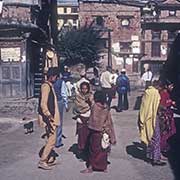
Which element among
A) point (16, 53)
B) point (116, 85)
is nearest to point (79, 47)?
point (16, 53)

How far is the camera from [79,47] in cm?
3766

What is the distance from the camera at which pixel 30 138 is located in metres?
12.6

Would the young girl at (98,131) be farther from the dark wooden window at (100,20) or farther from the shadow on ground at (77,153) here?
the dark wooden window at (100,20)

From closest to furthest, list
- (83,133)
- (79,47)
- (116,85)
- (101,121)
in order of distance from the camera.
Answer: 1. (101,121)
2. (83,133)
3. (116,85)
4. (79,47)

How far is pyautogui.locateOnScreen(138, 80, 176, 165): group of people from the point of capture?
929 cm

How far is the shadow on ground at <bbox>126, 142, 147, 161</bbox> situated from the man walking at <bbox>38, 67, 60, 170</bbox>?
6.95 ft

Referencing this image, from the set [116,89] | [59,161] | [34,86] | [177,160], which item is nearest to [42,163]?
[59,161]

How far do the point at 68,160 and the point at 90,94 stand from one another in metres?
1.42

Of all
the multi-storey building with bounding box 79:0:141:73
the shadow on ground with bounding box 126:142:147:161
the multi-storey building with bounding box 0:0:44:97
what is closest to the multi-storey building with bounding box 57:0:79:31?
the multi-storey building with bounding box 79:0:141:73

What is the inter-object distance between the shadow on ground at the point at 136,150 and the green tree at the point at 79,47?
26.4 m

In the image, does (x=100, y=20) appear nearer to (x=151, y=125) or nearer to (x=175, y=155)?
(x=175, y=155)

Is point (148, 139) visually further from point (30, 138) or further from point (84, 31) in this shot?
point (84, 31)

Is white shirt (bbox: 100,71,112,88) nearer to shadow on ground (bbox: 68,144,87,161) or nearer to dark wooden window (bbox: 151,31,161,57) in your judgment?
shadow on ground (bbox: 68,144,87,161)

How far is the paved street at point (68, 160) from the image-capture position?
8609mm
